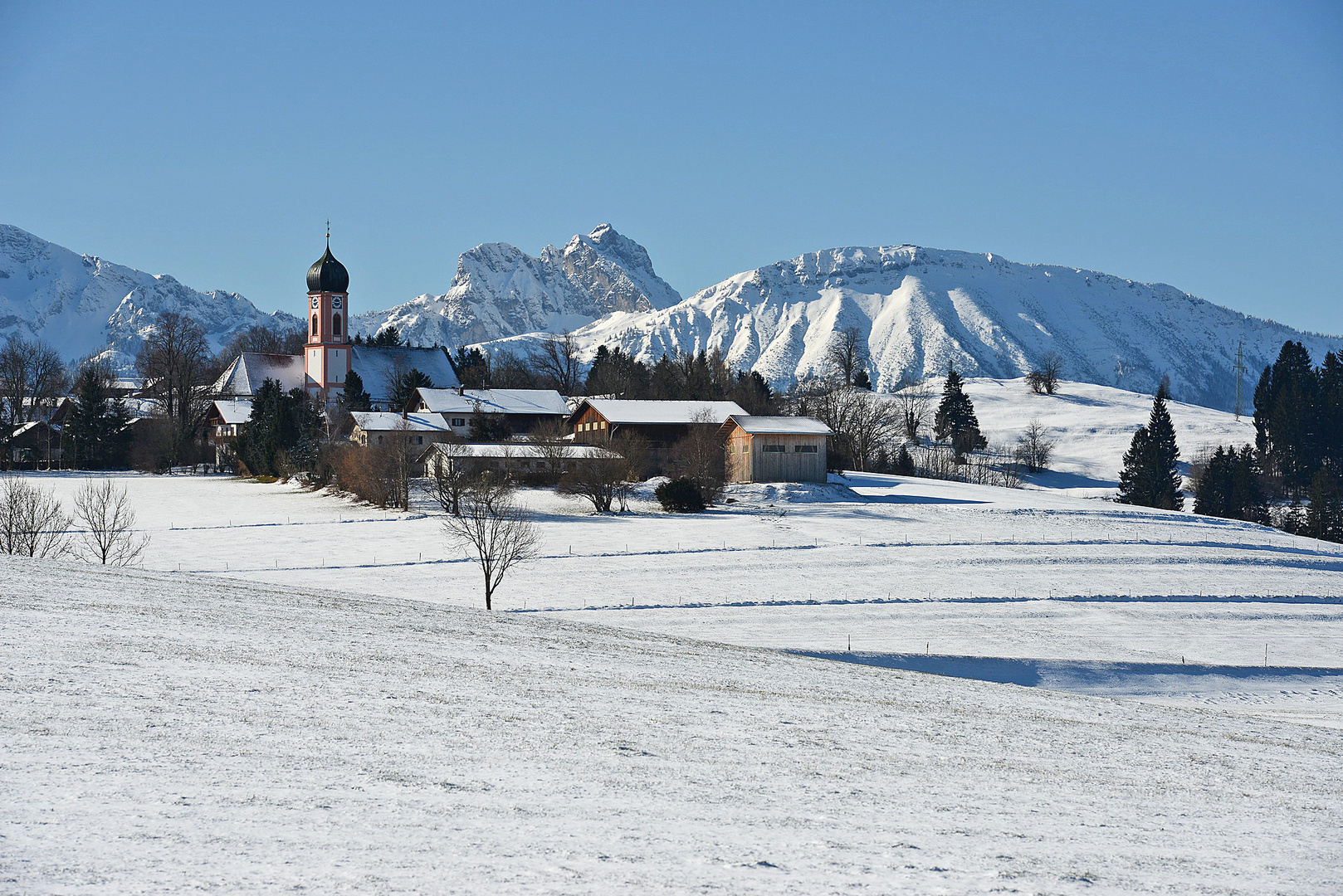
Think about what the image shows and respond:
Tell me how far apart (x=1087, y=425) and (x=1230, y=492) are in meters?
41.8

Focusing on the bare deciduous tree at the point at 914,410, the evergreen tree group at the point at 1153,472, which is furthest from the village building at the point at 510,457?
the bare deciduous tree at the point at 914,410

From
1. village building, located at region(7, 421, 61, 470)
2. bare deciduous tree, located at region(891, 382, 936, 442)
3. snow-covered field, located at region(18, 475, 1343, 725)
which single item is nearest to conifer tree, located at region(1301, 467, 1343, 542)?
snow-covered field, located at region(18, 475, 1343, 725)

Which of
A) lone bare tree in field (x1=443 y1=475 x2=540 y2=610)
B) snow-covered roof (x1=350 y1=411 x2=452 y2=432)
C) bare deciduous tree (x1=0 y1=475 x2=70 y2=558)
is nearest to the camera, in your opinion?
lone bare tree in field (x1=443 y1=475 x2=540 y2=610)

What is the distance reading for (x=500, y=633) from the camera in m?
20.0

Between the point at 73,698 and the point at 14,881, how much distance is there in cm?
545

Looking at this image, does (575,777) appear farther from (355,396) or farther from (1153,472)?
(355,396)

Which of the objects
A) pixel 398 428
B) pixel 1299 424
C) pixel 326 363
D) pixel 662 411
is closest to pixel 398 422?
pixel 398 428

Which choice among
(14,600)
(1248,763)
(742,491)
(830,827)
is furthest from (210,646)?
(742,491)

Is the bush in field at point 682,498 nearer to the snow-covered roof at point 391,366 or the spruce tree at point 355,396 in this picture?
the spruce tree at point 355,396

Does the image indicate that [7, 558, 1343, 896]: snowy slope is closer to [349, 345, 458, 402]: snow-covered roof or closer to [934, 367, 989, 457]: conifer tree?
[934, 367, 989, 457]: conifer tree

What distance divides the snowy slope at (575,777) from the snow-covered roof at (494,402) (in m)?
68.8

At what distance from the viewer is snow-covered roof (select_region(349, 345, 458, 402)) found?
4345 inches

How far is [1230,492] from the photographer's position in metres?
84.5

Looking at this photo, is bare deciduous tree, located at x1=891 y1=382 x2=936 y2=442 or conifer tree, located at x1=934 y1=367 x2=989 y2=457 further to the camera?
bare deciduous tree, located at x1=891 y1=382 x2=936 y2=442
